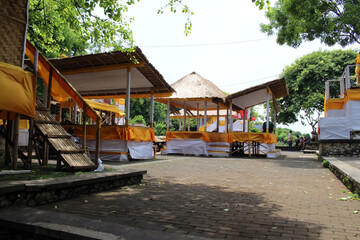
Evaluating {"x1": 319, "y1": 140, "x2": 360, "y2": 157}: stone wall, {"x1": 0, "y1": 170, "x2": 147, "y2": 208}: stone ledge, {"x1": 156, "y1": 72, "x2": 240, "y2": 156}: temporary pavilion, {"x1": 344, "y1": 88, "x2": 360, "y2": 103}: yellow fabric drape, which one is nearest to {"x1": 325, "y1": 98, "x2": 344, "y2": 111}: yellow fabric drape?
{"x1": 344, "y1": 88, "x2": 360, "y2": 103}: yellow fabric drape

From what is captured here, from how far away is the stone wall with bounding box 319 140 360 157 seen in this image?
12.6 meters

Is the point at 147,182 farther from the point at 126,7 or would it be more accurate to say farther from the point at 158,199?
the point at 126,7

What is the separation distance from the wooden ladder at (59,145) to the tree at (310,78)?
2483 cm

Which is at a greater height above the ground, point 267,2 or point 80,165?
point 267,2

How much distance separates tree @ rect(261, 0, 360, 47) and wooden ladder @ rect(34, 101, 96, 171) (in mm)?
A: 10564

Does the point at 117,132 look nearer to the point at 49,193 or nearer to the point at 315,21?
the point at 49,193

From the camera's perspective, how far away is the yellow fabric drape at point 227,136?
15.4 metres

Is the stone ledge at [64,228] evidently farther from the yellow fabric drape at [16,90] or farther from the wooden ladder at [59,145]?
the wooden ladder at [59,145]

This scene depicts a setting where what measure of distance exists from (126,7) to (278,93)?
12121mm

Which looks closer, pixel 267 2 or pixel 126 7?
pixel 267 2

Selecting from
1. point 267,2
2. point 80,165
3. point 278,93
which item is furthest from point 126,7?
point 278,93

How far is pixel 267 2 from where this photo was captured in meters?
5.96

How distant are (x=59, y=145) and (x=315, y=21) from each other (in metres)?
13.3

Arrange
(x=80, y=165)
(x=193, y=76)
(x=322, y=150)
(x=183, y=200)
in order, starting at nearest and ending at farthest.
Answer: (x=183, y=200), (x=80, y=165), (x=322, y=150), (x=193, y=76)
